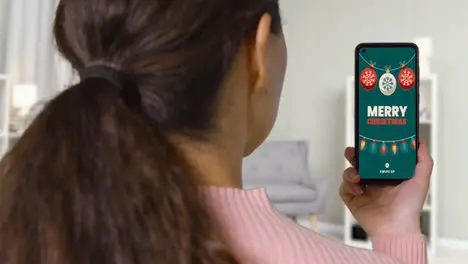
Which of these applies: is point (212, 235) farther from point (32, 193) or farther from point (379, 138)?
point (379, 138)

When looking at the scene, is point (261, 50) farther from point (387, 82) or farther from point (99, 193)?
point (387, 82)

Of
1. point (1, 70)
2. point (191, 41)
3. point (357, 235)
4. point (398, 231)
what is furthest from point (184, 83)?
point (357, 235)

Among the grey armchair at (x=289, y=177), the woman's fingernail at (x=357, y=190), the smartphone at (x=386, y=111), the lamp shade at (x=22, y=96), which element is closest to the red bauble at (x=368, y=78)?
the smartphone at (x=386, y=111)

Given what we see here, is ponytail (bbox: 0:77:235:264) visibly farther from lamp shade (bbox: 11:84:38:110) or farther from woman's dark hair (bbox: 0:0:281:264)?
lamp shade (bbox: 11:84:38:110)

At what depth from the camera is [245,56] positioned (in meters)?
0.50

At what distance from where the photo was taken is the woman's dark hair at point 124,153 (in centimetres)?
44

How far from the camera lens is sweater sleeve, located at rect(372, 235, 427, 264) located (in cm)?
62

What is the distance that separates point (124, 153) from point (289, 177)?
336 centimetres

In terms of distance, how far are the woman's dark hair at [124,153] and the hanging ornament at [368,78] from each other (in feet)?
1.18

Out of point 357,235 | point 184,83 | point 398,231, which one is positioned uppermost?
point 184,83

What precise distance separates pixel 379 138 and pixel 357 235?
2.91 meters

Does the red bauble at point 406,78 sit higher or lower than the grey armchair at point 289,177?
higher

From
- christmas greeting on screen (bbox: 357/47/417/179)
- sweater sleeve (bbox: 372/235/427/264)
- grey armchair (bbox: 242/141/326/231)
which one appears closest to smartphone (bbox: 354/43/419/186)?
christmas greeting on screen (bbox: 357/47/417/179)

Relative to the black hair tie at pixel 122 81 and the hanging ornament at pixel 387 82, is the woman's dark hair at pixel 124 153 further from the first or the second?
the hanging ornament at pixel 387 82
